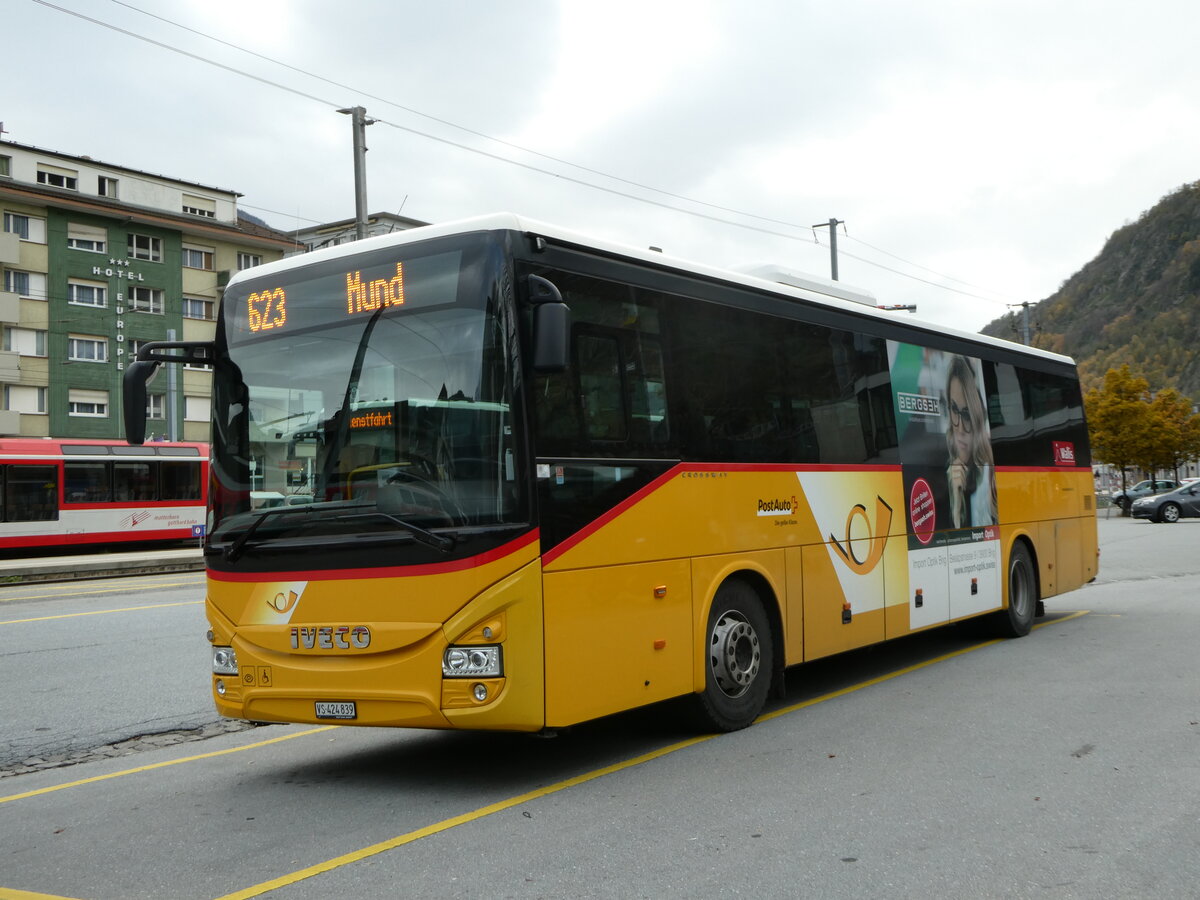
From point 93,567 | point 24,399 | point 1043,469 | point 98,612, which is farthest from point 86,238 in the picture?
point 1043,469

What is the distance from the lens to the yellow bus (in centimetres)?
600

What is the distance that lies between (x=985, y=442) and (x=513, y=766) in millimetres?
6901

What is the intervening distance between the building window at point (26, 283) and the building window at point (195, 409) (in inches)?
301

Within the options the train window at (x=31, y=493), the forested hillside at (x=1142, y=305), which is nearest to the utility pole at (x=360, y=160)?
the train window at (x=31, y=493)

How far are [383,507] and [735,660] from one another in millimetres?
2736

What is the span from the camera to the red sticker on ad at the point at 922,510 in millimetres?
10203

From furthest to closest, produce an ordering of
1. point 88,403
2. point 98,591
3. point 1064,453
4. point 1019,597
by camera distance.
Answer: point 88,403 → point 98,591 → point 1064,453 → point 1019,597

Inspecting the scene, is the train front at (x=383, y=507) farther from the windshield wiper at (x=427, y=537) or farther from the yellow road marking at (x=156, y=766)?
the yellow road marking at (x=156, y=766)

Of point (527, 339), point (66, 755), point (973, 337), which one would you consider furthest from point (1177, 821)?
point (973, 337)

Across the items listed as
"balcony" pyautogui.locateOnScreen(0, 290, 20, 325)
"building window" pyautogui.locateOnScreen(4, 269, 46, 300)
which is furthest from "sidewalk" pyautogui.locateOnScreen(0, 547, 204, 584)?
"building window" pyautogui.locateOnScreen(4, 269, 46, 300)

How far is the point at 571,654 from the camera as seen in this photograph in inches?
247

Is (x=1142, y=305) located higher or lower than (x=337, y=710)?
higher

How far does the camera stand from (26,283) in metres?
48.5

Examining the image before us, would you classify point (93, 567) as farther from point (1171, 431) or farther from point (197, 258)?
point (1171, 431)
